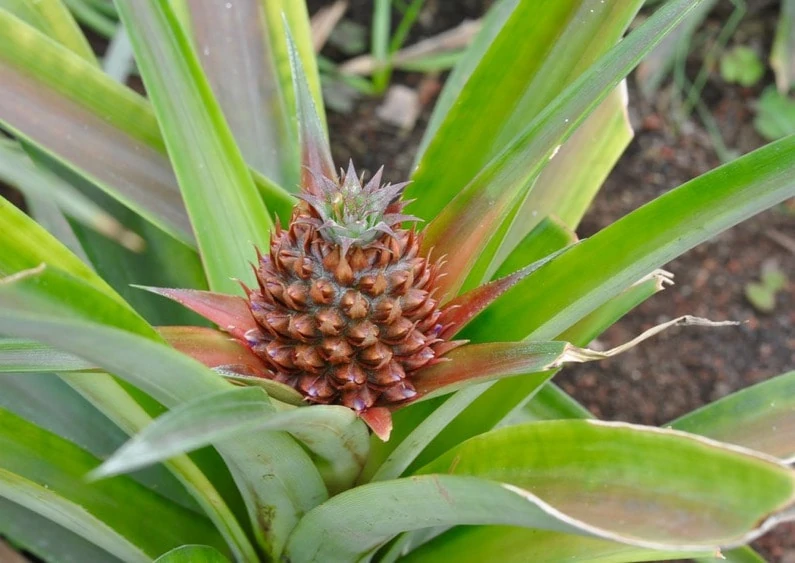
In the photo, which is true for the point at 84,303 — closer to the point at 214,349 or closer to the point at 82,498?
the point at 214,349

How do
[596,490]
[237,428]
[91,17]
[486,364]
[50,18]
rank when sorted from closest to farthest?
1. [237,428]
2. [596,490]
3. [486,364]
4. [50,18]
5. [91,17]

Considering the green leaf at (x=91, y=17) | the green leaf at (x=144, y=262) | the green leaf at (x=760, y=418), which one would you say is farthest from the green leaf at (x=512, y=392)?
the green leaf at (x=91, y=17)

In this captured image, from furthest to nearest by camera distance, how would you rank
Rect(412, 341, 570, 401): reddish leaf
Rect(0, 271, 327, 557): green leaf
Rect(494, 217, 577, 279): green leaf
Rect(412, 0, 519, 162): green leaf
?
Rect(412, 0, 519, 162): green leaf < Rect(494, 217, 577, 279): green leaf < Rect(412, 341, 570, 401): reddish leaf < Rect(0, 271, 327, 557): green leaf

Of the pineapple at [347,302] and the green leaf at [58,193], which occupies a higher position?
the green leaf at [58,193]

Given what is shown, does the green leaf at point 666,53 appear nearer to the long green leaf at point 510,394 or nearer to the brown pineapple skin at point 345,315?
the long green leaf at point 510,394

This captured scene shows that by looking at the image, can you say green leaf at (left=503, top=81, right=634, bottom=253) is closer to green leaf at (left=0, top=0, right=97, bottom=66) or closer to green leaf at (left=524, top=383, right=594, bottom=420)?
green leaf at (left=524, top=383, right=594, bottom=420)

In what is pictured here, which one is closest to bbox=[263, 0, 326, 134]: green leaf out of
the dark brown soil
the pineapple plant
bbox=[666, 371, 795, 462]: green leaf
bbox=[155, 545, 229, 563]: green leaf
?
the pineapple plant

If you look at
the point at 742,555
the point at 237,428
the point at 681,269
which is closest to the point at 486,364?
the point at 237,428
